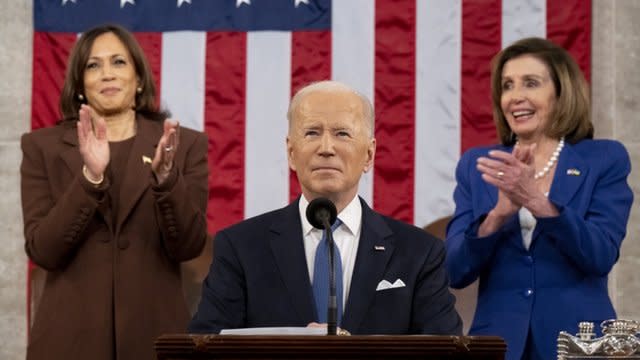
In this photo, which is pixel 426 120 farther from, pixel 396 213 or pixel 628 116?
pixel 628 116

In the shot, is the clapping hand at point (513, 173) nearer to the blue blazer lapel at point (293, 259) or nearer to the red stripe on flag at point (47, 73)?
the blue blazer lapel at point (293, 259)

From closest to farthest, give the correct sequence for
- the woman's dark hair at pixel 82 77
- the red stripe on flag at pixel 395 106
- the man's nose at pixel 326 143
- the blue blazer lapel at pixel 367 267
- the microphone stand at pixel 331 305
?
the microphone stand at pixel 331 305
the blue blazer lapel at pixel 367 267
the man's nose at pixel 326 143
the woman's dark hair at pixel 82 77
the red stripe on flag at pixel 395 106

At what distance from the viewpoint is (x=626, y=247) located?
559cm

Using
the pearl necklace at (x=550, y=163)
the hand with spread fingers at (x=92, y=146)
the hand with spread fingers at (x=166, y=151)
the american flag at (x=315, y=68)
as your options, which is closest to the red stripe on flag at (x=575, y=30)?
the american flag at (x=315, y=68)

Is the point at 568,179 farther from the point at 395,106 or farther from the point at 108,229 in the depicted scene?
the point at 108,229

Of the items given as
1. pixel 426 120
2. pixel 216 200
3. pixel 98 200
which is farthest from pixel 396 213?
pixel 98 200

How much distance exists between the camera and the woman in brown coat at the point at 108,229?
430 cm

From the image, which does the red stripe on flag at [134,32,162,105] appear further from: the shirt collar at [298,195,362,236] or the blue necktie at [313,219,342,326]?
the blue necktie at [313,219,342,326]

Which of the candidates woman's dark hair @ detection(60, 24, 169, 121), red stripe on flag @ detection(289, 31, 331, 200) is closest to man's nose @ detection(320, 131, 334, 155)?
woman's dark hair @ detection(60, 24, 169, 121)

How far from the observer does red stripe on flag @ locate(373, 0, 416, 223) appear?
5.60 m

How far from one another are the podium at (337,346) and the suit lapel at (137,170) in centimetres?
188

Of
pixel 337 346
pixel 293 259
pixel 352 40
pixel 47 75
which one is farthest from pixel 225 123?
pixel 337 346

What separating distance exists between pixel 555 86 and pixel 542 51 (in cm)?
15

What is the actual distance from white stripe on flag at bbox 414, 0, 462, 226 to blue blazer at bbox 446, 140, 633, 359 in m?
1.23
